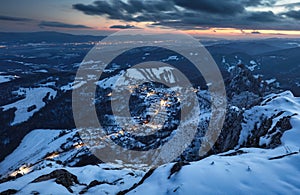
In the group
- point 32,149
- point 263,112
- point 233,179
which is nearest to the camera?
point 233,179

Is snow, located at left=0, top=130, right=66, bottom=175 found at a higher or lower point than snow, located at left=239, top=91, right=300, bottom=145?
lower

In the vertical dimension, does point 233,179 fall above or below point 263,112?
above

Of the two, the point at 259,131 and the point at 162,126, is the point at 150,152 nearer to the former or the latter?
the point at 162,126

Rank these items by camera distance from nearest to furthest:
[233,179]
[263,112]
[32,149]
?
[233,179]
[263,112]
[32,149]

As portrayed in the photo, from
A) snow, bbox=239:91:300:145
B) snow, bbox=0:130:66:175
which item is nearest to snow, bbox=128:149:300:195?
snow, bbox=239:91:300:145

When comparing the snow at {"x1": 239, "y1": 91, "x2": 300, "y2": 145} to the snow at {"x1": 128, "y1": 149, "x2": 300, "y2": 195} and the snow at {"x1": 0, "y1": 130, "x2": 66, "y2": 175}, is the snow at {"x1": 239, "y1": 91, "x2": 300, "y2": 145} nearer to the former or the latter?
the snow at {"x1": 128, "y1": 149, "x2": 300, "y2": 195}

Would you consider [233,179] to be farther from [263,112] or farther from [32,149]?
[32,149]

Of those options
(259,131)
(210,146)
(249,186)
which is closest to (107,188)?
(249,186)

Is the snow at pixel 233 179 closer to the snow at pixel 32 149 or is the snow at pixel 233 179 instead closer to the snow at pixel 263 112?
the snow at pixel 263 112

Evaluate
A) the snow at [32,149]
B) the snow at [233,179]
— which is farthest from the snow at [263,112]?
the snow at [32,149]

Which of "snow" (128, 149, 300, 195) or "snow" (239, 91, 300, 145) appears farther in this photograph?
"snow" (239, 91, 300, 145)

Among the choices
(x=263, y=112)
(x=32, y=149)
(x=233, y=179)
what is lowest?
(x=32, y=149)

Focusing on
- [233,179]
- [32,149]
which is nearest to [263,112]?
[233,179]
